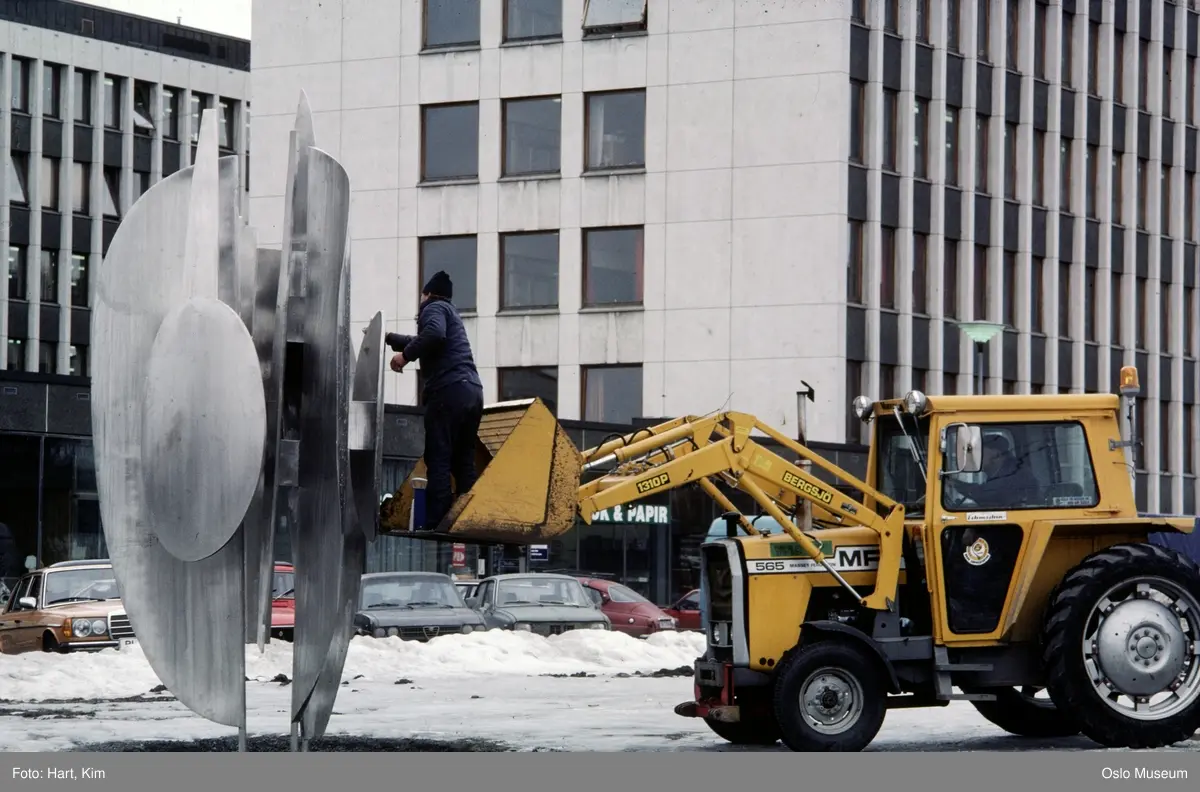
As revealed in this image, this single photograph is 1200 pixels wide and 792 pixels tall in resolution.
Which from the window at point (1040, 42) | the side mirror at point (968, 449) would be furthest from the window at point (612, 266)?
the side mirror at point (968, 449)

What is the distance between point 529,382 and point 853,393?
7.63 m

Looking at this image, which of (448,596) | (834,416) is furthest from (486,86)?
(448,596)

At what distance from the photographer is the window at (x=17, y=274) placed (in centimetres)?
7044

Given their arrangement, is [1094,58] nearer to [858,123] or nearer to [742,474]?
[858,123]

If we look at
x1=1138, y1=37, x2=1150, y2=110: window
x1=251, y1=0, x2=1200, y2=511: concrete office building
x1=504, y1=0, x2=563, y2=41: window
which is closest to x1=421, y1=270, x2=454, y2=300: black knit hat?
x1=251, y1=0, x2=1200, y2=511: concrete office building

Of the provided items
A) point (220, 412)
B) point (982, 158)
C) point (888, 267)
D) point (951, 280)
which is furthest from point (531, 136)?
point (220, 412)

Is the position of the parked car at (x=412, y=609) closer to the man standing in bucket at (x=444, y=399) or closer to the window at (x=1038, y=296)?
the man standing in bucket at (x=444, y=399)

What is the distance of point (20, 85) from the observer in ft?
228

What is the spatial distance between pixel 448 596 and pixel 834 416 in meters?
19.3

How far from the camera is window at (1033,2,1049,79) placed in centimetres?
5562

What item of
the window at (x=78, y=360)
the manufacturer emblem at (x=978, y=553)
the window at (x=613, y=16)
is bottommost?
the manufacturer emblem at (x=978, y=553)

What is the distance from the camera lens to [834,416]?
160 feet

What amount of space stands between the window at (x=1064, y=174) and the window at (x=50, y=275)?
110 feet

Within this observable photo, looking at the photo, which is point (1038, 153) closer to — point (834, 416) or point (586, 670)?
point (834, 416)
